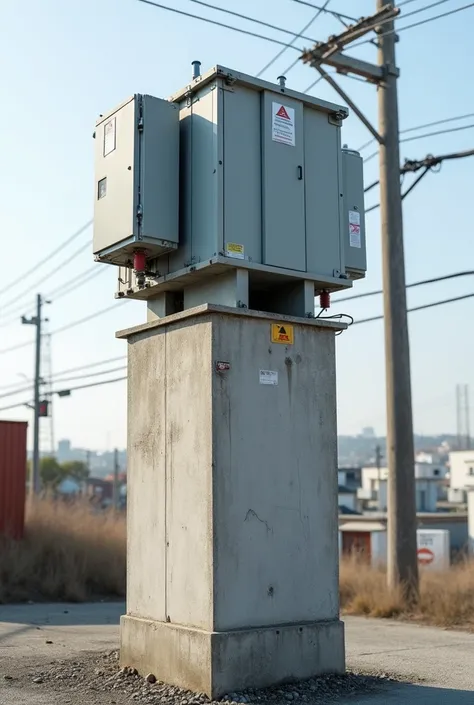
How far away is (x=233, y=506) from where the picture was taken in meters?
6.37

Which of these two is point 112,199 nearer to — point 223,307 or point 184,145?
point 184,145

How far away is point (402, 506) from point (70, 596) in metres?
6.37

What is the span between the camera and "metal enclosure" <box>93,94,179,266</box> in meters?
6.67

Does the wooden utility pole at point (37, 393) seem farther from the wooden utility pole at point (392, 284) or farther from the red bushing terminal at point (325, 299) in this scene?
the red bushing terminal at point (325, 299)

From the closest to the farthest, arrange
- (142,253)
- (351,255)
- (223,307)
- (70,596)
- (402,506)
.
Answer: (223,307) → (142,253) → (351,255) → (402,506) → (70,596)

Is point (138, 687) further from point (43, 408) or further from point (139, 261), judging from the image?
point (43, 408)

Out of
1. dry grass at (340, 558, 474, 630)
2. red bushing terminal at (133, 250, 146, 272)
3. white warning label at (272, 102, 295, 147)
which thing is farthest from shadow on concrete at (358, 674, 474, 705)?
dry grass at (340, 558, 474, 630)

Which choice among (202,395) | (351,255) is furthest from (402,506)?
(202,395)

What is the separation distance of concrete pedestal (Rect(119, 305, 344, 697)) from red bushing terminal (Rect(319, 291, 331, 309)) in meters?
0.53

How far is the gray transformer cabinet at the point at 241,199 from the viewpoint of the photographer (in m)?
6.63

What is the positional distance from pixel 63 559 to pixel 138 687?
1037 centimetres

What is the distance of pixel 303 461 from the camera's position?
22.4 feet

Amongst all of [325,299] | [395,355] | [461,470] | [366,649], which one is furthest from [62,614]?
[461,470]

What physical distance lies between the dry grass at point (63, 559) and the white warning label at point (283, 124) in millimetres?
10497
